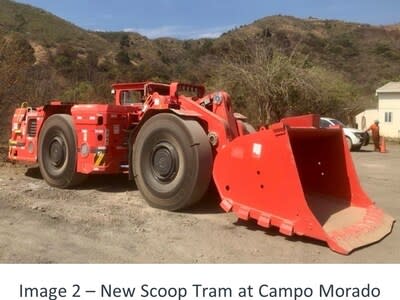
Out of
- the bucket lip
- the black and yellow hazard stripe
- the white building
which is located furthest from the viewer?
the white building

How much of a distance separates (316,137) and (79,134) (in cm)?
393

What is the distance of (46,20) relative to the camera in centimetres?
6931

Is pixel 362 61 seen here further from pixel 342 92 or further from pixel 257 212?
pixel 257 212

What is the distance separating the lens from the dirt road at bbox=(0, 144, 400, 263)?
5566 mm

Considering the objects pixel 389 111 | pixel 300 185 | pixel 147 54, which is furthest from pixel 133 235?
pixel 147 54

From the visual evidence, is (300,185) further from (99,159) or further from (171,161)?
(99,159)

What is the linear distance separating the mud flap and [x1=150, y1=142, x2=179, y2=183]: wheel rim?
707 mm

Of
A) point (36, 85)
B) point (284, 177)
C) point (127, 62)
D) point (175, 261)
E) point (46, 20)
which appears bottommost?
point (175, 261)

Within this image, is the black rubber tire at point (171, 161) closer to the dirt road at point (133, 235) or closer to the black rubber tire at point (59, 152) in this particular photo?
the dirt road at point (133, 235)

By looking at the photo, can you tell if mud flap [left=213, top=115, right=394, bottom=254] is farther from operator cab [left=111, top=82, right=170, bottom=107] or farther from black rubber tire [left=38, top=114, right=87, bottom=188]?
black rubber tire [left=38, top=114, right=87, bottom=188]

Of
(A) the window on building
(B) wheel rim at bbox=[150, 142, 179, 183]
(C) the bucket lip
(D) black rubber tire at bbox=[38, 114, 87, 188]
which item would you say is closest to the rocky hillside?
(A) the window on building

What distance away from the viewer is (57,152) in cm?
937

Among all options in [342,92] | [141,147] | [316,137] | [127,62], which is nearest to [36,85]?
[141,147]

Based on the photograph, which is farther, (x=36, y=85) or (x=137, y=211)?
(x=36, y=85)
